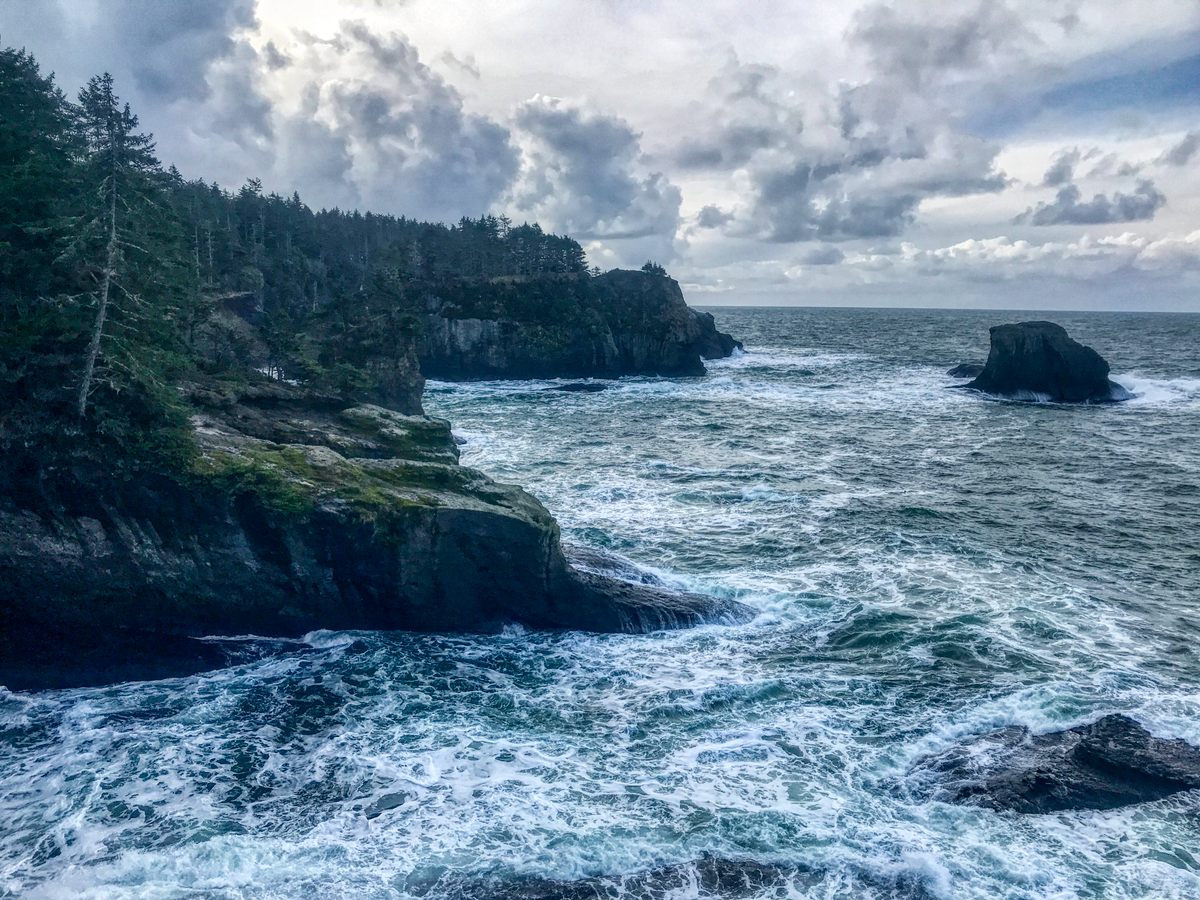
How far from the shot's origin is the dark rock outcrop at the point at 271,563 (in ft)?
75.2

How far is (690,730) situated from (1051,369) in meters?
76.5

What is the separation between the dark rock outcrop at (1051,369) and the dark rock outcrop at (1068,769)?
231 feet

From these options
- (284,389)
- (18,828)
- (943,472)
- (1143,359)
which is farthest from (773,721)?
(1143,359)

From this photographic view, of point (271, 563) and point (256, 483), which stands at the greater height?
point (256, 483)

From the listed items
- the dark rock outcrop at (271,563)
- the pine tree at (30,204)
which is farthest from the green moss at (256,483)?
the pine tree at (30,204)

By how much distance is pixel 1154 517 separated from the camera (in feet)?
132

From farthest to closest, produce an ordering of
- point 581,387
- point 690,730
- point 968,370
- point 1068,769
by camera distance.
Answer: point 968,370 < point 581,387 < point 690,730 < point 1068,769

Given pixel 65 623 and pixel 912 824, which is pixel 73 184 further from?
pixel 912 824

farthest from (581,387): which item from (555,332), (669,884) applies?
(669,884)

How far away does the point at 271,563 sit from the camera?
25.0 metres

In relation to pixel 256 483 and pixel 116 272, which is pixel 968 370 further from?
pixel 116 272

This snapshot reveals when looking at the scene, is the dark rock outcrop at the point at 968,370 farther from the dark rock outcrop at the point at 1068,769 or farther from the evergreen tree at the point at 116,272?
the evergreen tree at the point at 116,272

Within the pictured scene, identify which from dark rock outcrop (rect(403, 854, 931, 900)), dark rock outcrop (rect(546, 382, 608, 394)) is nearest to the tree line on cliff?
dark rock outcrop (rect(403, 854, 931, 900))

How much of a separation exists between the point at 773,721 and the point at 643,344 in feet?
297
